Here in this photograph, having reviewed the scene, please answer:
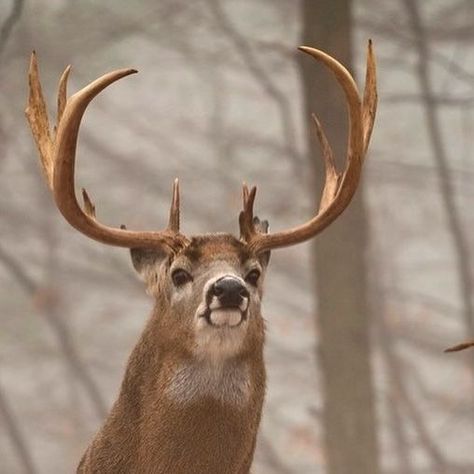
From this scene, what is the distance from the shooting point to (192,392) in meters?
2.62

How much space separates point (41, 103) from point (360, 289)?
79.7 inches

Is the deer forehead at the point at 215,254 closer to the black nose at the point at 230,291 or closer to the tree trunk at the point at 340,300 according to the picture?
the black nose at the point at 230,291

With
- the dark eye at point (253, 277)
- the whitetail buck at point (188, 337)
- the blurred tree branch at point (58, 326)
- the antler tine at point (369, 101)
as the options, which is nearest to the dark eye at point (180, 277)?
the whitetail buck at point (188, 337)

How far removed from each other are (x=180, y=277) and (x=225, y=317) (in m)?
0.16

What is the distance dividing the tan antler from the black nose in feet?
0.68

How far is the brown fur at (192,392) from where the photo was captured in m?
2.62

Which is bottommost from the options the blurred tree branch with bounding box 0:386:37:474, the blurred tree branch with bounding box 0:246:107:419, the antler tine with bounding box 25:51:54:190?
the blurred tree branch with bounding box 0:386:37:474

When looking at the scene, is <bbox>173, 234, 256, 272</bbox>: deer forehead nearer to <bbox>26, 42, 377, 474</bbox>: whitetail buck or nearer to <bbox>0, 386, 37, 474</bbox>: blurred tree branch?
<bbox>26, 42, 377, 474</bbox>: whitetail buck

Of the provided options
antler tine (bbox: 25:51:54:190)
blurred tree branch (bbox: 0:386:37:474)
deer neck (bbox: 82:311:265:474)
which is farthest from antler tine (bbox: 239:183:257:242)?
blurred tree branch (bbox: 0:386:37:474)

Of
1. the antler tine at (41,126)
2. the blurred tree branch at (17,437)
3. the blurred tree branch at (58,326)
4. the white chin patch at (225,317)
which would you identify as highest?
the antler tine at (41,126)

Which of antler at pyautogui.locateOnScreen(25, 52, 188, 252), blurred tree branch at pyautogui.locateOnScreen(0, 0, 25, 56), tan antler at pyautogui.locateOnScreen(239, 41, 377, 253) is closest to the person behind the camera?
antler at pyautogui.locateOnScreen(25, 52, 188, 252)

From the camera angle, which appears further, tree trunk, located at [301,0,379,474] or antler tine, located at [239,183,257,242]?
tree trunk, located at [301,0,379,474]

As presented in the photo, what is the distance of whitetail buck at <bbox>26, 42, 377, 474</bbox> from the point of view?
2.59 metres

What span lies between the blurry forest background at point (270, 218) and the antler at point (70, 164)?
1721mm
